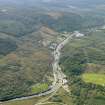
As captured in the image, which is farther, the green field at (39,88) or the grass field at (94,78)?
the green field at (39,88)

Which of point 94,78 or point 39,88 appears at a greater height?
point 94,78

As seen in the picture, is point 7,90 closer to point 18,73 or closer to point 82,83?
point 18,73

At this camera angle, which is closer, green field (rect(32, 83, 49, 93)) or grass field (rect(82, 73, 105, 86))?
grass field (rect(82, 73, 105, 86))

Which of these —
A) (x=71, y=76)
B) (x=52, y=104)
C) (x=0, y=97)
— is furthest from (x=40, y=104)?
(x=71, y=76)

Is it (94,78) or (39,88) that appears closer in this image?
(39,88)

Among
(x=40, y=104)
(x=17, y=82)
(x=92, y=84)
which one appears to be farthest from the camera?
(x=17, y=82)

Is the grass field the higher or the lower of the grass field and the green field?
the higher

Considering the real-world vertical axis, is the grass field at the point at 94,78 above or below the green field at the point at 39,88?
above

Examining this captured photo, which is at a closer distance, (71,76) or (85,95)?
(85,95)
